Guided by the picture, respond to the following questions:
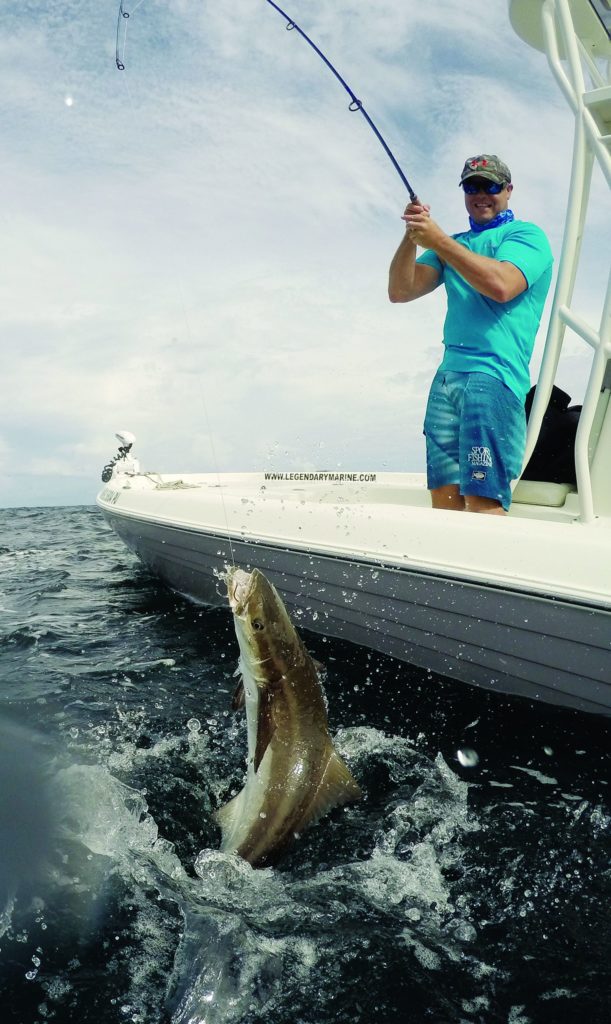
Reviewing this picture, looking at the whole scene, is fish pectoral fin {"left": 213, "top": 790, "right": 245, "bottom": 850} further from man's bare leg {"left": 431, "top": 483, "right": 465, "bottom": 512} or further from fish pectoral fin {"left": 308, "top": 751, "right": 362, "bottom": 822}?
man's bare leg {"left": 431, "top": 483, "right": 465, "bottom": 512}

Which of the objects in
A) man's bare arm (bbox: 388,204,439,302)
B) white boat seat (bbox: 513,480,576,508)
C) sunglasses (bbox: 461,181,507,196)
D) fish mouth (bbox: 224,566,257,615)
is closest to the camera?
fish mouth (bbox: 224,566,257,615)

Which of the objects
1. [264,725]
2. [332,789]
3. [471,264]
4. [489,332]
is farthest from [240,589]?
[489,332]

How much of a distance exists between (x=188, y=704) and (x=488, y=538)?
177cm

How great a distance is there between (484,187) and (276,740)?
3144 mm

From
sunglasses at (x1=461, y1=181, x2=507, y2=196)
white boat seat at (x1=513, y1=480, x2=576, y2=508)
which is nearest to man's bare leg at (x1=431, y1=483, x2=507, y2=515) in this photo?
white boat seat at (x1=513, y1=480, x2=576, y2=508)

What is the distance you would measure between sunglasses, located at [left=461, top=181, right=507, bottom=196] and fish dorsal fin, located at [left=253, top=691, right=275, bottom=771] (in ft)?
9.88

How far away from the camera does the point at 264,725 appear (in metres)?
2.43

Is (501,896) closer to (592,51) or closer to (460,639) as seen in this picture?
(460,639)

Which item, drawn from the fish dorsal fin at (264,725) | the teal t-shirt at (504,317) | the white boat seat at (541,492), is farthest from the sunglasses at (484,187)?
the fish dorsal fin at (264,725)

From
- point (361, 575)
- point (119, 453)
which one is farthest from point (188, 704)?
point (119, 453)

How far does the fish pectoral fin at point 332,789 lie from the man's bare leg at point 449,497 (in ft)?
6.70

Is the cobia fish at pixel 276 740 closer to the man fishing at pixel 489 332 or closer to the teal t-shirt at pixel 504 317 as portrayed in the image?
the man fishing at pixel 489 332

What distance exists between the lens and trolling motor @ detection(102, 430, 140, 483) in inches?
341

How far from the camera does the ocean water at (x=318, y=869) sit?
1788mm
